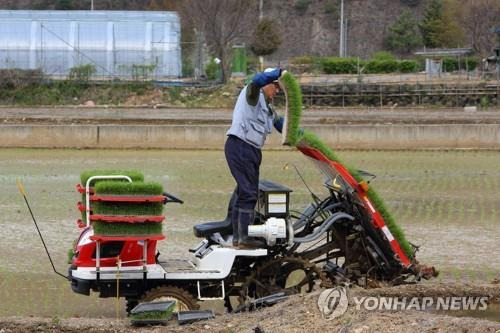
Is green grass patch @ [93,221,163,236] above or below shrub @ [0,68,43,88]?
below

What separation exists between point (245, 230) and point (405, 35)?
83101 millimetres

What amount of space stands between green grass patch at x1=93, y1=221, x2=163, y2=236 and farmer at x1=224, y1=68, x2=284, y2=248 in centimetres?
79

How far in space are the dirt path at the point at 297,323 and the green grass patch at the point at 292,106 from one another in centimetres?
147

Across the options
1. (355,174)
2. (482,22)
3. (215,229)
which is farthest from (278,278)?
(482,22)

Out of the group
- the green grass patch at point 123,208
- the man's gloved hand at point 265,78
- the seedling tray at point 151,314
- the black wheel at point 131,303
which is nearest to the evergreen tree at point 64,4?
the black wheel at point 131,303

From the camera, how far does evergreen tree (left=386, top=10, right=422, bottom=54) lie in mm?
89750

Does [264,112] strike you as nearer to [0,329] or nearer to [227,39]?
[0,329]

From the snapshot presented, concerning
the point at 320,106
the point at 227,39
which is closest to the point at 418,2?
the point at 227,39

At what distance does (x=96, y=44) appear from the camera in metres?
53.3

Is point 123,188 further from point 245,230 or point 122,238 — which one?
point 245,230

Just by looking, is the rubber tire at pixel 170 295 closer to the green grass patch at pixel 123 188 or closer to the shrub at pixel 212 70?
the green grass patch at pixel 123 188

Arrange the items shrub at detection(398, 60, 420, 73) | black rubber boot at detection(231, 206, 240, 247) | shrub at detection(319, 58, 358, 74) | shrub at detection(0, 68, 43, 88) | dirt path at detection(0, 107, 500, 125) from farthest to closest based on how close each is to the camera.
Result: shrub at detection(398, 60, 420, 73) < shrub at detection(319, 58, 358, 74) < shrub at detection(0, 68, 43, 88) < dirt path at detection(0, 107, 500, 125) < black rubber boot at detection(231, 206, 240, 247)

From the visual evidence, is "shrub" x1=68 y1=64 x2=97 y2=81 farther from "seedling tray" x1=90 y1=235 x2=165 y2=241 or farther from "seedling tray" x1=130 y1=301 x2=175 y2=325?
"seedling tray" x1=130 y1=301 x2=175 y2=325

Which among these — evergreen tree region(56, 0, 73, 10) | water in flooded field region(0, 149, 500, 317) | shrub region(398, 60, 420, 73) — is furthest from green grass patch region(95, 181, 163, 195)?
evergreen tree region(56, 0, 73, 10)
